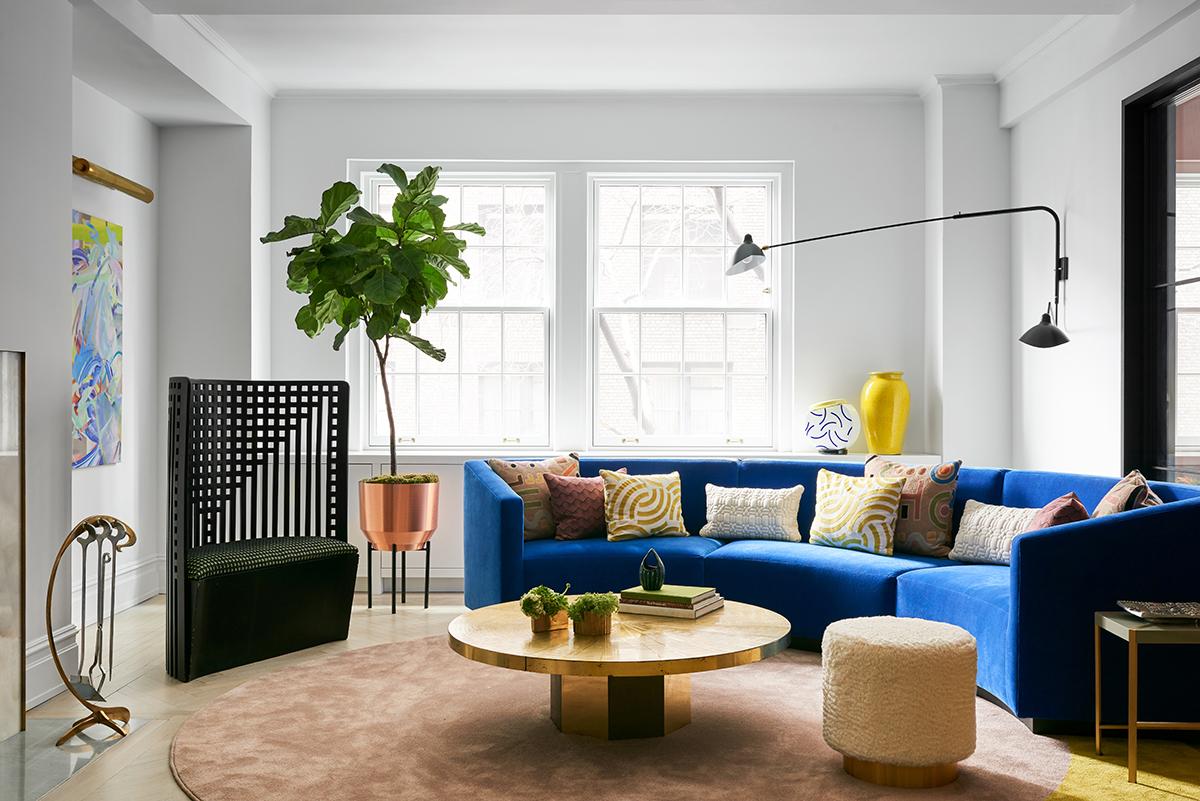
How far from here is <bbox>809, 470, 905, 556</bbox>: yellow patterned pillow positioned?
4.75m

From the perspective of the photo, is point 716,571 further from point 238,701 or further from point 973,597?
point 238,701

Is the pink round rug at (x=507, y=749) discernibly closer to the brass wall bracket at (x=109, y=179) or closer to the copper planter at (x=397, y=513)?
the copper planter at (x=397, y=513)

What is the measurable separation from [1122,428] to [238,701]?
12.7ft

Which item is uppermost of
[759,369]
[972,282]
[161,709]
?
[972,282]

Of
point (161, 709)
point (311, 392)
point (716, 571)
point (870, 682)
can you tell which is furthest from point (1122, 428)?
point (161, 709)

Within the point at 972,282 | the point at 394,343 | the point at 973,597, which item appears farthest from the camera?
the point at 394,343

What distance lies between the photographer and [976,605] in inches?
150

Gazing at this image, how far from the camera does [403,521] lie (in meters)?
5.33

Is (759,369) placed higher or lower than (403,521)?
higher

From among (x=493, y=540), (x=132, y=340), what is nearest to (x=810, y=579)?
(x=493, y=540)

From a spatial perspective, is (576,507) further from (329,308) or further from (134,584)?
(134,584)

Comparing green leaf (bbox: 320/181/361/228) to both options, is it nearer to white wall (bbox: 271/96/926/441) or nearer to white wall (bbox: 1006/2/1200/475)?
white wall (bbox: 271/96/926/441)

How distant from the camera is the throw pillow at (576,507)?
515 centimetres

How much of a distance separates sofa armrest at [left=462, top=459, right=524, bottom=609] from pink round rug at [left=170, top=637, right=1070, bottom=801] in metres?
0.57
